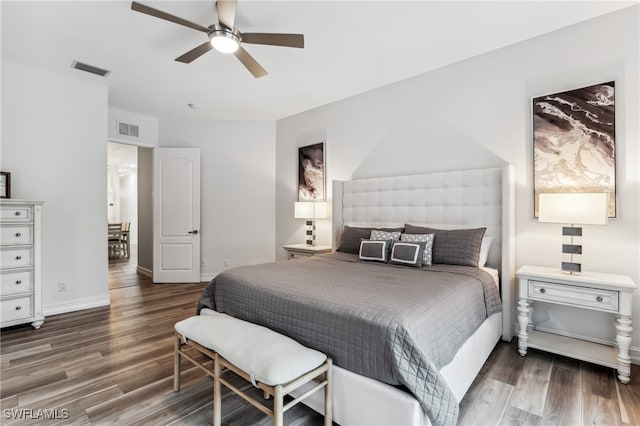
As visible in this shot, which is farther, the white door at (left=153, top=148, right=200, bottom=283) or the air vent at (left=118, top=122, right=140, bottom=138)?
the white door at (left=153, top=148, right=200, bottom=283)

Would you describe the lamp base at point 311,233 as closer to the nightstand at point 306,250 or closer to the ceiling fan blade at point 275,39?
the nightstand at point 306,250

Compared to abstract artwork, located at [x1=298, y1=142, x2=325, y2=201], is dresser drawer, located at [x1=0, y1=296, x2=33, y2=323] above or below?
below

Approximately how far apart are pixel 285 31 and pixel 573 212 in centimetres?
274

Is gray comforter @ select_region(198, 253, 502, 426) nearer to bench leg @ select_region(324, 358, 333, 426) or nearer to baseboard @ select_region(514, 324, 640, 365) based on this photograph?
bench leg @ select_region(324, 358, 333, 426)

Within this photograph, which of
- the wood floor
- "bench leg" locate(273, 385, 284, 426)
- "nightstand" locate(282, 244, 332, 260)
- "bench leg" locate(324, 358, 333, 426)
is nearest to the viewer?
"bench leg" locate(273, 385, 284, 426)

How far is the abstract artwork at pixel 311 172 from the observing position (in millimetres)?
4695

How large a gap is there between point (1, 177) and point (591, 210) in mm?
5254

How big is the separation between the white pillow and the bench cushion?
1884 mm

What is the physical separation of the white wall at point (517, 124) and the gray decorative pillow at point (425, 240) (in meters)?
0.85

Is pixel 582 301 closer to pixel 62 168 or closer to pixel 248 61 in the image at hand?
pixel 248 61

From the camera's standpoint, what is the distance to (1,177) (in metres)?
3.14

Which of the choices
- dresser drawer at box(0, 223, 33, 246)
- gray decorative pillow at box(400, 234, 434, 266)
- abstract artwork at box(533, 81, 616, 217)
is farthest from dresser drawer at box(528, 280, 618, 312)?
dresser drawer at box(0, 223, 33, 246)

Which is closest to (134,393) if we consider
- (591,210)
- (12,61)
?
(591,210)

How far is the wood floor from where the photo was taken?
179cm
